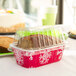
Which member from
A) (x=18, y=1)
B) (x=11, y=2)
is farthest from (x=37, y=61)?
(x=11, y=2)

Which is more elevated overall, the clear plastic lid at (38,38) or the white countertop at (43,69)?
the clear plastic lid at (38,38)

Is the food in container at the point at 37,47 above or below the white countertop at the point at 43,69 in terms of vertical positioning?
above

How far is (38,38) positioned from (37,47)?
3cm

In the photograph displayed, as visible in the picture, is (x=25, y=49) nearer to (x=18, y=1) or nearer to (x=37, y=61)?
(x=37, y=61)

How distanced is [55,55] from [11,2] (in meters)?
2.47

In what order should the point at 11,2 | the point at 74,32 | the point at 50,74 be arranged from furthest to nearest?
the point at 11,2 → the point at 74,32 → the point at 50,74

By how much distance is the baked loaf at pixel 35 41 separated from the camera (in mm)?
502

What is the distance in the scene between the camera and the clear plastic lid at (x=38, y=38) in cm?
51

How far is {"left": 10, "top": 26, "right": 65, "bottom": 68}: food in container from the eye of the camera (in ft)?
1.64

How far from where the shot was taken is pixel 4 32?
43.8 inches

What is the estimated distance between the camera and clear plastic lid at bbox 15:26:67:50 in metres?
0.51

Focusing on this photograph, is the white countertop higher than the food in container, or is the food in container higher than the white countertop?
the food in container

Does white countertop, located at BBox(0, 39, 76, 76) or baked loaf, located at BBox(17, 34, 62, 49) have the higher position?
baked loaf, located at BBox(17, 34, 62, 49)

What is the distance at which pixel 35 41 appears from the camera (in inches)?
20.1
